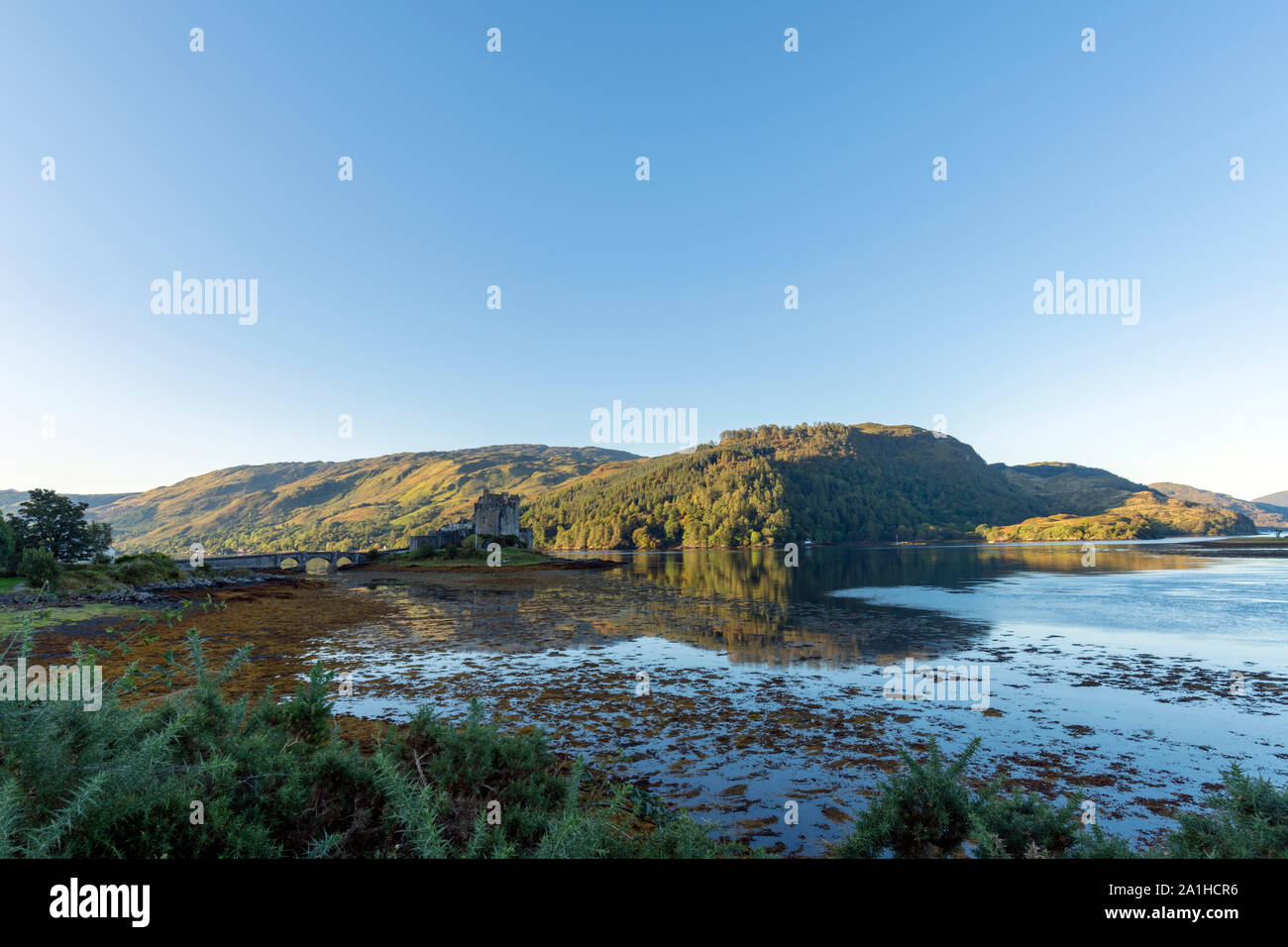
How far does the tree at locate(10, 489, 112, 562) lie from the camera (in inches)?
2175

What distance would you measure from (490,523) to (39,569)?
86084 mm

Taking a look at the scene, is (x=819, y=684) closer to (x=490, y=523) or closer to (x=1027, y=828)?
(x=1027, y=828)

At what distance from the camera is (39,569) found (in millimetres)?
41219

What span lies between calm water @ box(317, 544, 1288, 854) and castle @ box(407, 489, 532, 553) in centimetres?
8549

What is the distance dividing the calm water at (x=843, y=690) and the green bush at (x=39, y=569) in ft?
97.6

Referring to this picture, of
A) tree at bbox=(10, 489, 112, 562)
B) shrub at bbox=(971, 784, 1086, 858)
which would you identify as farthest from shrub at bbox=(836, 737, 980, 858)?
tree at bbox=(10, 489, 112, 562)

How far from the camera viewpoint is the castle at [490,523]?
12088 centimetres

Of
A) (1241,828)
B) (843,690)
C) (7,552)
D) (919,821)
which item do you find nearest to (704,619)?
(843,690)
